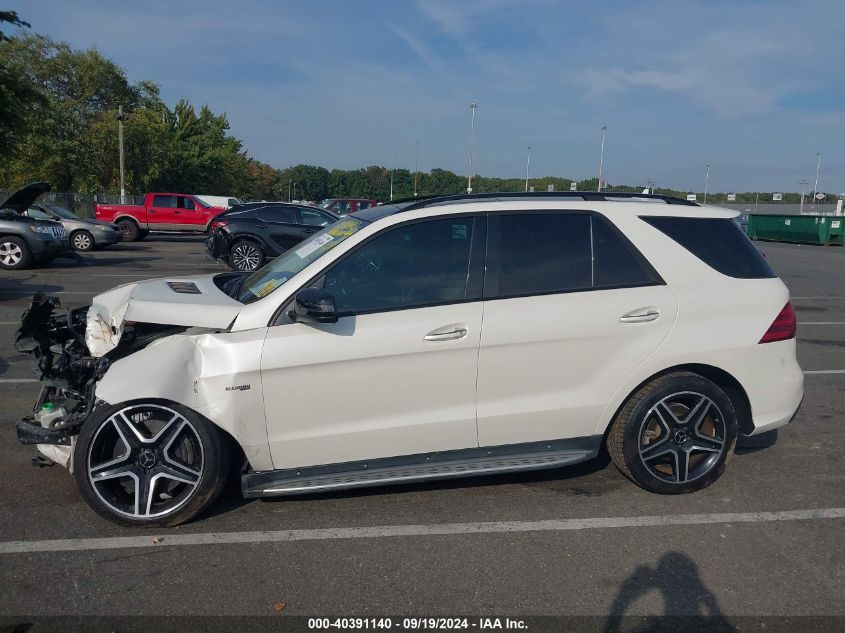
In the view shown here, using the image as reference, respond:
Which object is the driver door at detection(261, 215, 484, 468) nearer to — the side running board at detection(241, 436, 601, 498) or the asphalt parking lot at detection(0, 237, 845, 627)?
the side running board at detection(241, 436, 601, 498)

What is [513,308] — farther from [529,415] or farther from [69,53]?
[69,53]

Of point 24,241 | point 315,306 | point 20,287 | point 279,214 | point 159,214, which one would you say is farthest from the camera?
point 159,214

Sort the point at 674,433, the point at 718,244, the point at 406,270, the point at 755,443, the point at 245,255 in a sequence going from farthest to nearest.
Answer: the point at 245,255 → the point at 755,443 → the point at 718,244 → the point at 674,433 → the point at 406,270

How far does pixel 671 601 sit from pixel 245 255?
47.1 ft

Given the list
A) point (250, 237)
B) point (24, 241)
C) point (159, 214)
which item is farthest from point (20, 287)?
point (159, 214)

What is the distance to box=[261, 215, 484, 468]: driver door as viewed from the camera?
3.79m

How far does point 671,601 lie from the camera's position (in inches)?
128

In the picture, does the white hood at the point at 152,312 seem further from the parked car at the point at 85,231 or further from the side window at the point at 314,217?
the parked car at the point at 85,231

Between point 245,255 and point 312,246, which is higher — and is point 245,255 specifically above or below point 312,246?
below

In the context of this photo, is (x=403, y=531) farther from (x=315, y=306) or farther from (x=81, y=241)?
(x=81, y=241)

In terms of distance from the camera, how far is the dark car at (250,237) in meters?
16.1

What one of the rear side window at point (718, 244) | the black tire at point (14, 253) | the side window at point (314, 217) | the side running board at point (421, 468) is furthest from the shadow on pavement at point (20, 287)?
the rear side window at point (718, 244)

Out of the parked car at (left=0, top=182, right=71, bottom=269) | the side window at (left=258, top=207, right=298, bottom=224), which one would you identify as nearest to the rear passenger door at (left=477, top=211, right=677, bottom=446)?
the side window at (left=258, top=207, right=298, bottom=224)

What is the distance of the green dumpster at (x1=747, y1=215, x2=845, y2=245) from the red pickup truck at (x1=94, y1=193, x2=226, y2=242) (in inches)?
1101
